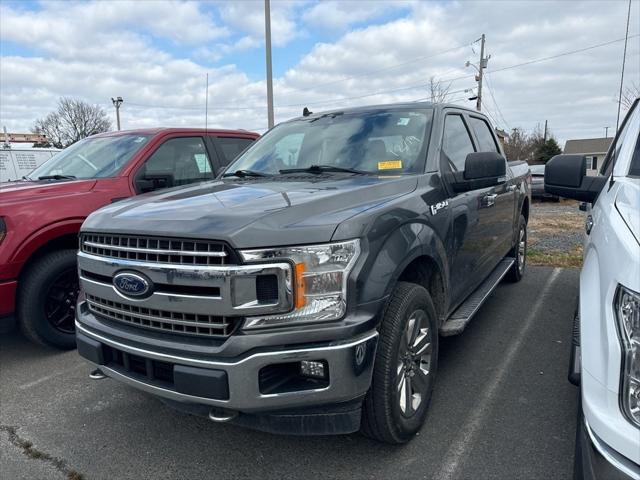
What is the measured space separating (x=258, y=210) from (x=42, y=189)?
108 inches

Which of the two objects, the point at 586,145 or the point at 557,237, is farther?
the point at 586,145

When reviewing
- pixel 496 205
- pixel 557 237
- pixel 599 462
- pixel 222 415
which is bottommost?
pixel 557 237

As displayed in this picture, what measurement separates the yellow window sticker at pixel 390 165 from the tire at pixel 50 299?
2.67 m

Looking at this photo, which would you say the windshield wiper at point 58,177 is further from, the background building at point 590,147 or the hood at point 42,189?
the background building at point 590,147

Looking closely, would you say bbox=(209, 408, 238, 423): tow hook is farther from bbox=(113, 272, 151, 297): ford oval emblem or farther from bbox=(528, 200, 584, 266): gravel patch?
bbox=(528, 200, 584, 266): gravel patch

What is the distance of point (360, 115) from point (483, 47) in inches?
1430

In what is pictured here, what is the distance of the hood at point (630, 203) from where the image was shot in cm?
169

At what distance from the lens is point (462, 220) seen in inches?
135

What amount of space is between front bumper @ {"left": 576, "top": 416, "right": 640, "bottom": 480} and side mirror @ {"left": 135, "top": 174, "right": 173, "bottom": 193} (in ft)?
13.1

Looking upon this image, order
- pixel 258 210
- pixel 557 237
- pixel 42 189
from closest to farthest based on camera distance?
pixel 258 210 → pixel 42 189 → pixel 557 237

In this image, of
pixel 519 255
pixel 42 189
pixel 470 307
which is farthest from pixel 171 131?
pixel 519 255

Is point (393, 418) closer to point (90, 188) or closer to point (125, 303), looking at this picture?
point (125, 303)

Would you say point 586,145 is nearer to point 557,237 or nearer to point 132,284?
point 557,237

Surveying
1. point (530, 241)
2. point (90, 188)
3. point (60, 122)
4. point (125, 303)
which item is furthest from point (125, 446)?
point (60, 122)
